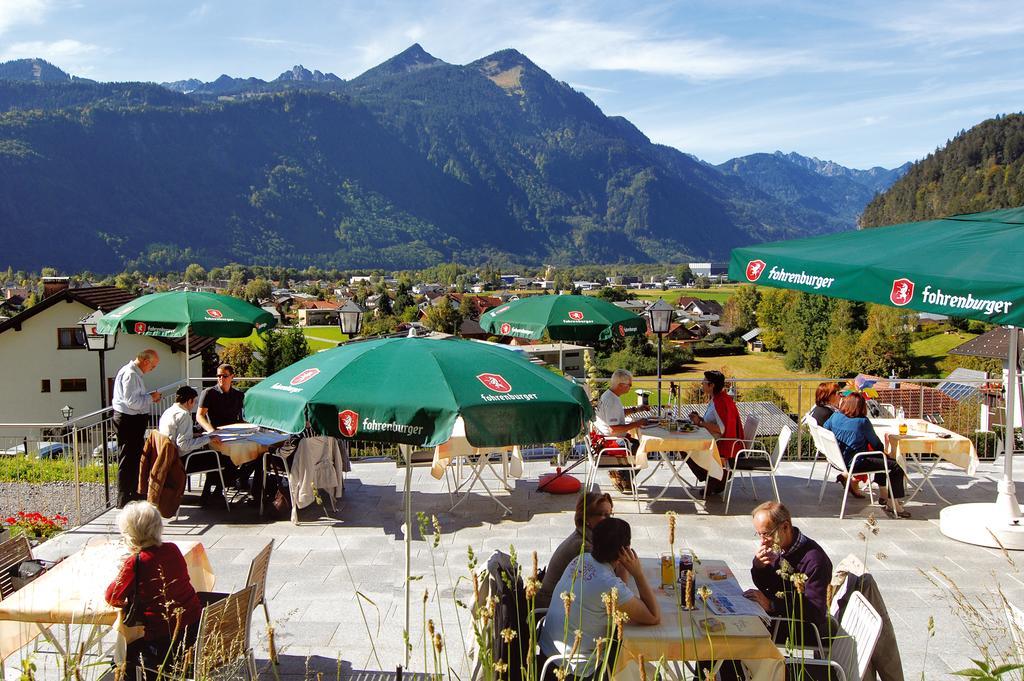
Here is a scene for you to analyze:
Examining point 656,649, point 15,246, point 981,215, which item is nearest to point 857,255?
point 981,215

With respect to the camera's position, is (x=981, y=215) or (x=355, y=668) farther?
(x=981, y=215)

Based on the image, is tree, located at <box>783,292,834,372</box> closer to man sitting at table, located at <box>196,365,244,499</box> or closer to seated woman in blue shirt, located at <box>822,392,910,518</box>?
seated woman in blue shirt, located at <box>822,392,910,518</box>

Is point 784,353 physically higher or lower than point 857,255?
lower

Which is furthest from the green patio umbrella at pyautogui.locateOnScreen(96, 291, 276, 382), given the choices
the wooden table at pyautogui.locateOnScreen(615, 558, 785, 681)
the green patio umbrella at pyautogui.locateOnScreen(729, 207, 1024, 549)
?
the wooden table at pyautogui.locateOnScreen(615, 558, 785, 681)

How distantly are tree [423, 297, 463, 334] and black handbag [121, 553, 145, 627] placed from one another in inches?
2876

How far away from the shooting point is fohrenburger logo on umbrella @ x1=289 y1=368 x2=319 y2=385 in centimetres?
438

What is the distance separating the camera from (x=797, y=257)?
6.50 meters

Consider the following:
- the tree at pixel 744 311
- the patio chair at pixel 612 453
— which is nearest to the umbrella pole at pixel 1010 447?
the patio chair at pixel 612 453

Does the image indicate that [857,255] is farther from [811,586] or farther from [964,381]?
[964,381]

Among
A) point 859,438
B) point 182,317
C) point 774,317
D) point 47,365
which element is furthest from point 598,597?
point 774,317

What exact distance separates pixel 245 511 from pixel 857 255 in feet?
18.9

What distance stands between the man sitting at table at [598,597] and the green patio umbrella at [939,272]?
206 centimetres

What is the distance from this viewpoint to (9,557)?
447 cm

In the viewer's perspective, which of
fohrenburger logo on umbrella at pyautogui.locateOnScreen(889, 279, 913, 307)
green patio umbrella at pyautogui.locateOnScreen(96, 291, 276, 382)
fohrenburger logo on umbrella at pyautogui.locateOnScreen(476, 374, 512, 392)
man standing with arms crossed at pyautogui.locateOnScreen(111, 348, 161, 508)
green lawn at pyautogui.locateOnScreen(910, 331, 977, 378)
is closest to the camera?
fohrenburger logo on umbrella at pyautogui.locateOnScreen(476, 374, 512, 392)
